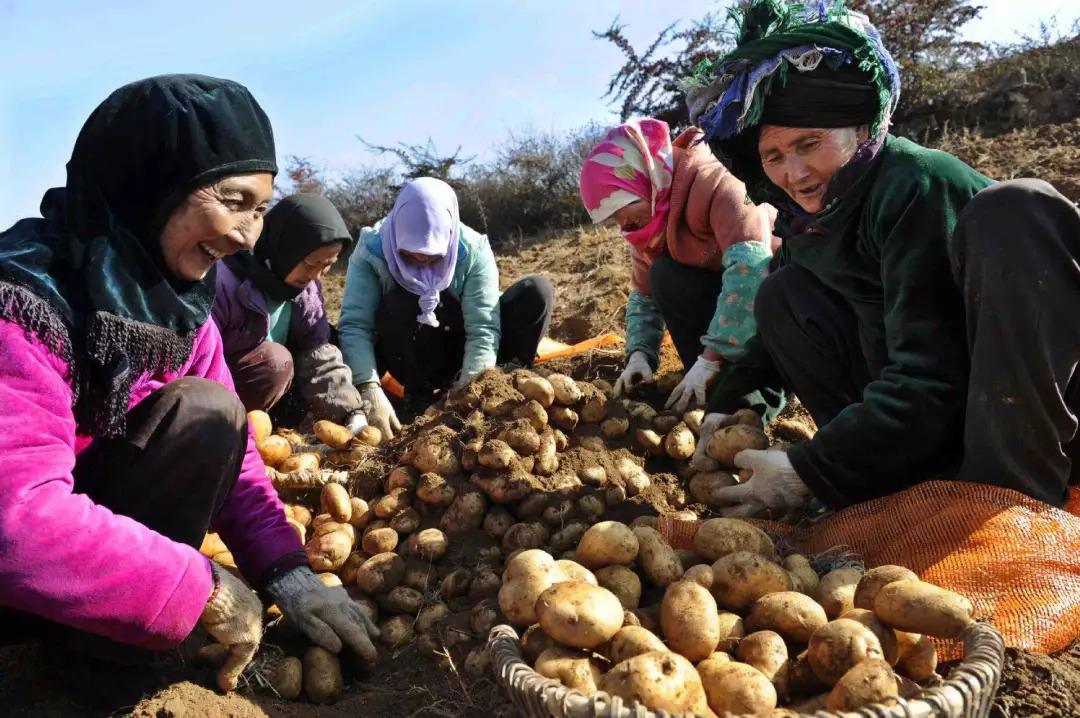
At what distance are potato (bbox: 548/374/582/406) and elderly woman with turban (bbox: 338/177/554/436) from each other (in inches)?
34.4

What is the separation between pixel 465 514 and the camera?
264 cm

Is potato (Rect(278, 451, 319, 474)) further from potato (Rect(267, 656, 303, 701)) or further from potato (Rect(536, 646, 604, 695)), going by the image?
potato (Rect(536, 646, 604, 695))

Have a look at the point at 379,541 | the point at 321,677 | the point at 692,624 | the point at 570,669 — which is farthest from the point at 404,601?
the point at 692,624

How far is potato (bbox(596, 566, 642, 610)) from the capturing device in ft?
6.42

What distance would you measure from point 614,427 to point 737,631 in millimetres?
1396

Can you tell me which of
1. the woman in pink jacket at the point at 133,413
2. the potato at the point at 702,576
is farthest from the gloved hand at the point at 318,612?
the potato at the point at 702,576

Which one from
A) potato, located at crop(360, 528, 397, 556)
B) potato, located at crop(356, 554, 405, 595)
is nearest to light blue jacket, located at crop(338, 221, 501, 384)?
potato, located at crop(360, 528, 397, 556)

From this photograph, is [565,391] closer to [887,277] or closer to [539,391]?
[539,391]

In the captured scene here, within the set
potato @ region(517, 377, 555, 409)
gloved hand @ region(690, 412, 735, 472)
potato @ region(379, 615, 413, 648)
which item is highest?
potato @ region(517, 377, 555, 409)

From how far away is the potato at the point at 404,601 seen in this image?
2.39 metres

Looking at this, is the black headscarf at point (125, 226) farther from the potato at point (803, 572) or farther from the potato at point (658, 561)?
the potato at point (803, 572)

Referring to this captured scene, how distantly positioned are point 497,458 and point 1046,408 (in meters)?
1.60

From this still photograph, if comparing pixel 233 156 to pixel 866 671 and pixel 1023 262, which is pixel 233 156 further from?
pixel 1023 262

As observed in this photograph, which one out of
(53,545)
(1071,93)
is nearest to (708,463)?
(53,545)
